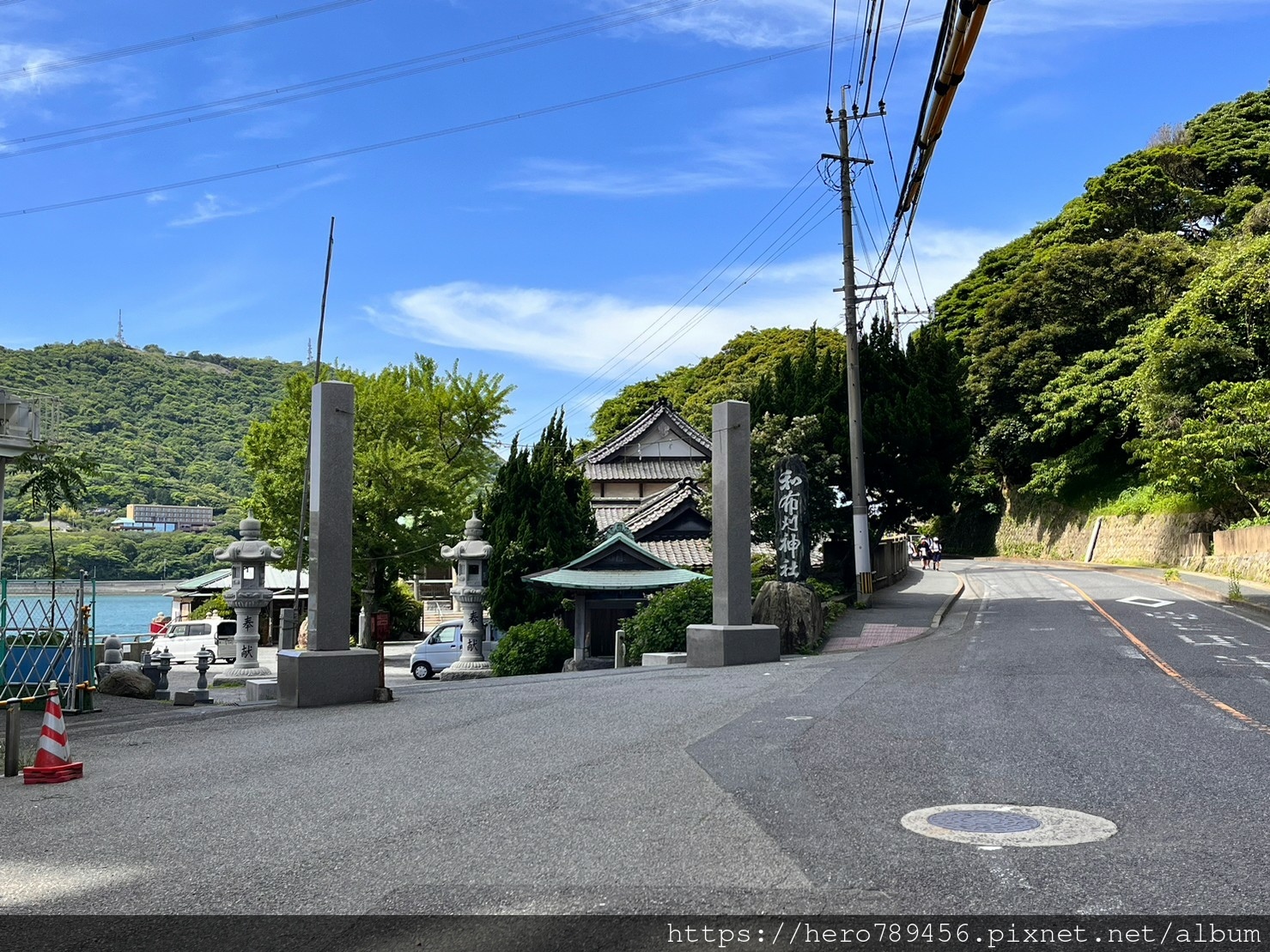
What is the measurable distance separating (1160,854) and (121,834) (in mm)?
6427

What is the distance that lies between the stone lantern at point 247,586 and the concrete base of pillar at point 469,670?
484 centimetres

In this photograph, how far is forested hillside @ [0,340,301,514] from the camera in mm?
72062

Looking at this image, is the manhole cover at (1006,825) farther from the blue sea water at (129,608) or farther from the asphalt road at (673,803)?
the blue sea water at (129,608)

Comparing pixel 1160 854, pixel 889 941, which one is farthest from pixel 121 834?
pixel 1160 854

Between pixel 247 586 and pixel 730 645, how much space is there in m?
14.4

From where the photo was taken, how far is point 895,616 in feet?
86.0

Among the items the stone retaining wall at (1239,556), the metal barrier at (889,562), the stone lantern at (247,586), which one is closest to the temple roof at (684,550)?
the metal barrier at (889,562)

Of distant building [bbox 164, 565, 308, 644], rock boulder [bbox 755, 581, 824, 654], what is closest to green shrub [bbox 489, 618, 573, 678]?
rock boulder [bbox 755, 581, 824, 654]

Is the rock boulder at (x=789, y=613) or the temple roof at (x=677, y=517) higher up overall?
the temple roof at (x=677, y=517)

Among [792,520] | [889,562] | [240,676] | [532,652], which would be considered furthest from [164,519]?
[792,520]

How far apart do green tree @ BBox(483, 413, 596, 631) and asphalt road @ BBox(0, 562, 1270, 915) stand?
20.5 m

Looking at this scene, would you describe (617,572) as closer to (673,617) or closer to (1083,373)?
(673,617)

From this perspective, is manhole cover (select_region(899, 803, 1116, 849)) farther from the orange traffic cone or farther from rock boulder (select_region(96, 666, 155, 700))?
rock boulder (select_region(96, 666, 155, 700))

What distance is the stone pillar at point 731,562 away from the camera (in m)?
17.7
